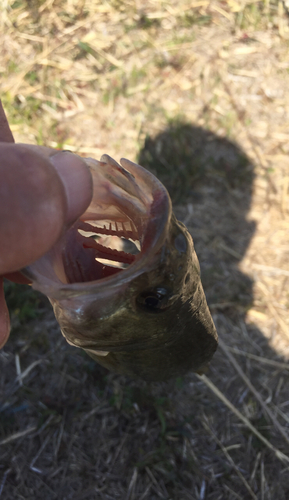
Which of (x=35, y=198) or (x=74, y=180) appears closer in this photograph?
(x=35, y=198)

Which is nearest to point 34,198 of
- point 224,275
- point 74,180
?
point 74,180

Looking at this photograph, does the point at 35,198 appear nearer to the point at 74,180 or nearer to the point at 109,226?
the point at 74,180

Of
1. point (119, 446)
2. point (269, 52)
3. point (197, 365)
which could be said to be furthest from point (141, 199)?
point (269, 52)

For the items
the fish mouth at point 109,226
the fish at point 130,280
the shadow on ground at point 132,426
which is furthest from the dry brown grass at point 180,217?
the fish mouth at point 109,226

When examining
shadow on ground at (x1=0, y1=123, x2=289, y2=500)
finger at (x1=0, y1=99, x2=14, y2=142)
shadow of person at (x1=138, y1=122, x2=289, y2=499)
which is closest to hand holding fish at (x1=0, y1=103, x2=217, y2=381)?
finger at (x1=0, y1=99, x2=14, y2=142)

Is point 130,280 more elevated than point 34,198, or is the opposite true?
point 34,198

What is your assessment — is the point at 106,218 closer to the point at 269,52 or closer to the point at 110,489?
the point at 110,489
